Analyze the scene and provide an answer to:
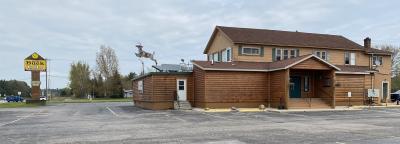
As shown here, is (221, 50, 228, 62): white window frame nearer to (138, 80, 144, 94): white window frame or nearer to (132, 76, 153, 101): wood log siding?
(132, 76, 153, 101): wood log siding

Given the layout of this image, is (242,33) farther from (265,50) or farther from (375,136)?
(375,136)

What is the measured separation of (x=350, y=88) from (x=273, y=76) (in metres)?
7.51

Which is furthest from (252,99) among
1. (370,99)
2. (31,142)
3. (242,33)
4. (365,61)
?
(31,142)

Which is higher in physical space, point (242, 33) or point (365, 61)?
point (242, 33)

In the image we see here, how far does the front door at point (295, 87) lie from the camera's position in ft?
108

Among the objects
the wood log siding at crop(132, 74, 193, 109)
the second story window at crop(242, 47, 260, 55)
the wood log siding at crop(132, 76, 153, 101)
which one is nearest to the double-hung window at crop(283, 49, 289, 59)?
the second story window at crop(242, 47, 260, 55)

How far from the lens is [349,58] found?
38.2m

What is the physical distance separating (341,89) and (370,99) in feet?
11.2

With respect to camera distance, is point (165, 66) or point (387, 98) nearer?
point (165, 66)

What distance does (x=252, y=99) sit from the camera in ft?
101

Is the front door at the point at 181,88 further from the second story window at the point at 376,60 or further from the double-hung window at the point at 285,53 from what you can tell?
the second story window at the point at 376,60

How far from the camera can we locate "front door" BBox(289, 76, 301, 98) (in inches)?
1299

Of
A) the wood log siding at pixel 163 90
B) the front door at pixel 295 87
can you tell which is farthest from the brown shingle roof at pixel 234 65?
the front door at pixel 295 87

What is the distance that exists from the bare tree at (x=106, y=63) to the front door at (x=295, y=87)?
174 ft
